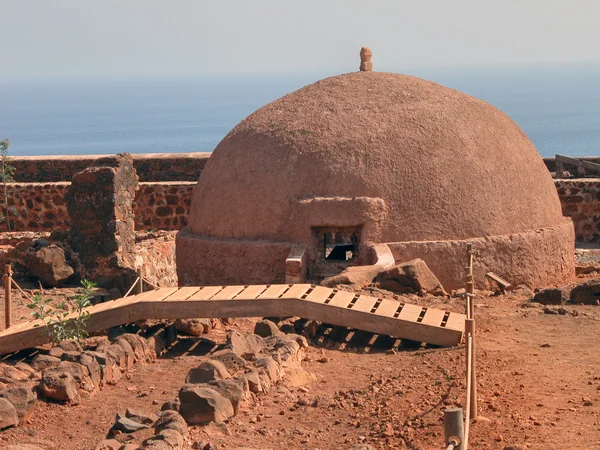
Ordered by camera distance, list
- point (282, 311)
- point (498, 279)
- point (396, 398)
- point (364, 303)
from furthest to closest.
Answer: point (498, 279) < point (364, 303) < point (282, 311) < point (396, 398)

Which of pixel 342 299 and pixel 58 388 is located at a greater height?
pixel 342 299

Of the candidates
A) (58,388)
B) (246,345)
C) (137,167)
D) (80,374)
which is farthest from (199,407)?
(137,167)

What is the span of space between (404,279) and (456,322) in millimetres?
1627

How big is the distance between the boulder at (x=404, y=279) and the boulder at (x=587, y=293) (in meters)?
1.56

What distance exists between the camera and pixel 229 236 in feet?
42.8

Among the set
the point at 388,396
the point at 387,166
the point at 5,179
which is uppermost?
the point at 387,166

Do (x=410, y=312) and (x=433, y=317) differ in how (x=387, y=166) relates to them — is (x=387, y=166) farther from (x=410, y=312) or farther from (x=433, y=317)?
(x=433, y=317)

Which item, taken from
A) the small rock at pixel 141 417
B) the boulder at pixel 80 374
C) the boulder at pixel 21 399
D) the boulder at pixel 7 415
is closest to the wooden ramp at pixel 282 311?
the boulder at pixel 80 374

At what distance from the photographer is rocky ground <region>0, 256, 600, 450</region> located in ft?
23.8

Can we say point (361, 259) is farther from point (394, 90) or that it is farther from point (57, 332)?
point (57, 332)

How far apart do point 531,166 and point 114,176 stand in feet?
17.3

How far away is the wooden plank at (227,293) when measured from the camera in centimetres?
1041

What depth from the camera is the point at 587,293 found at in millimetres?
11570

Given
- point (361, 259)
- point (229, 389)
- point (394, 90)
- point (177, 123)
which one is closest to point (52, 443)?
point (229, 389)
